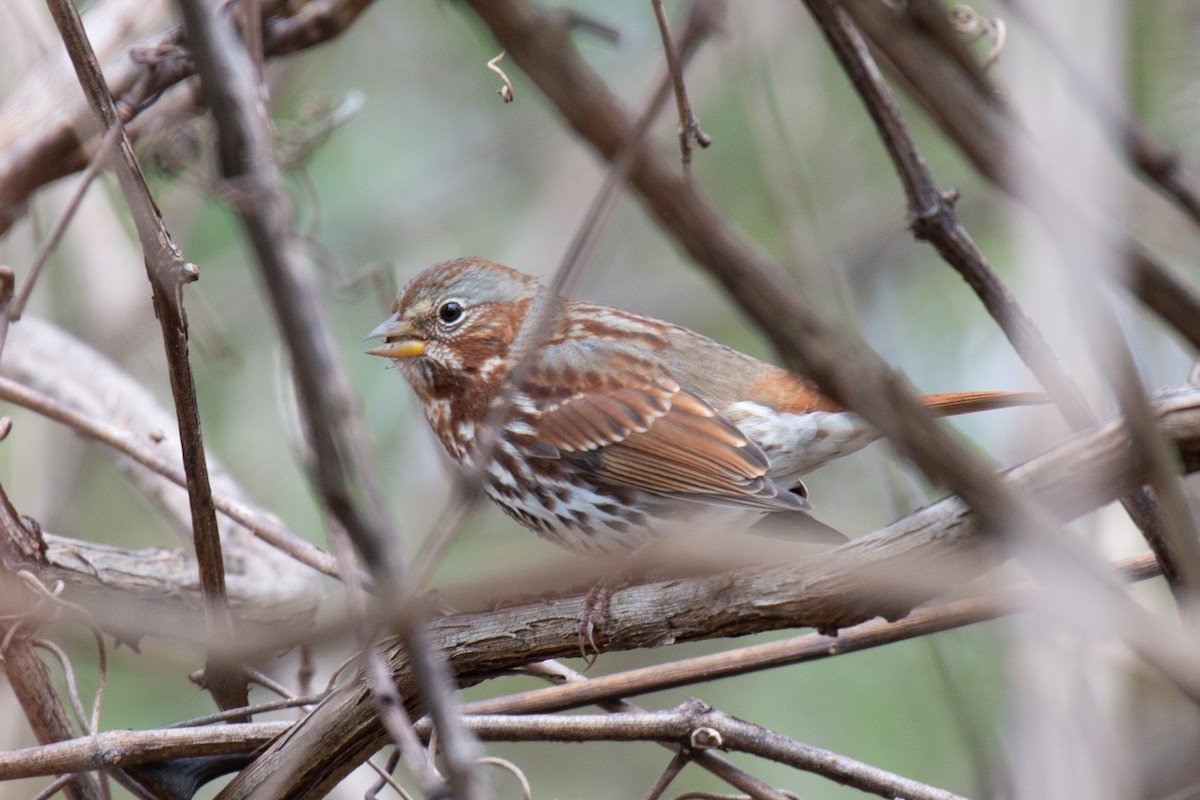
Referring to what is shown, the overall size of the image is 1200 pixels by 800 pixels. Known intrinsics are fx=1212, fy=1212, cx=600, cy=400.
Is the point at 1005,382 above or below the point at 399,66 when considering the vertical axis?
below

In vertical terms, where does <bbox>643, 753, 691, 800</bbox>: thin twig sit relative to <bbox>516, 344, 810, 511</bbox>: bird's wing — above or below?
below

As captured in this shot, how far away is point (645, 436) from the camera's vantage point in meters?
3.50

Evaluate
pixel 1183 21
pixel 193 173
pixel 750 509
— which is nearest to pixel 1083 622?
pixel 750 509

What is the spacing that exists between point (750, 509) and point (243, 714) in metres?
1.49

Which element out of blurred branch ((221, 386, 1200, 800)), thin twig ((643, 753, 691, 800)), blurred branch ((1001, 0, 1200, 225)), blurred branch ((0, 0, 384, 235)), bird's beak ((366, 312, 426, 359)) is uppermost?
blurred branch ((0, 0, 384, 235))

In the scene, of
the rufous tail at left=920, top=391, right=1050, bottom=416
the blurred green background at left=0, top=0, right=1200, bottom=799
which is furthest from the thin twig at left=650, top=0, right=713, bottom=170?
the rufous tail at left=920, top=391, right=1050, bottom=416

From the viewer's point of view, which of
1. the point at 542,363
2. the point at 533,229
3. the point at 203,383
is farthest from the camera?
the point at 533,229

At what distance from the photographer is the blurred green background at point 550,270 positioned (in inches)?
164

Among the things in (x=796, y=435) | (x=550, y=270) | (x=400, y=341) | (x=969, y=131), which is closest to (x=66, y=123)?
(x=400, y=341)

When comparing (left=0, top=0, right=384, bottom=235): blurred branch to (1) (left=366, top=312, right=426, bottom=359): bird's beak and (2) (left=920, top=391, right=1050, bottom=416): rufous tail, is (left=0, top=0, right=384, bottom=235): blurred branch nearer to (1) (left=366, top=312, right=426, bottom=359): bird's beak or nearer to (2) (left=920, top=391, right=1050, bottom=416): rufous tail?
(1) (left=366, top=312, right=426, bottom=359): bird's beak

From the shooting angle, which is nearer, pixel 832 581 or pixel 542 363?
pixel 832 581

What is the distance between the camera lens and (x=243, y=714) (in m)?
2.48

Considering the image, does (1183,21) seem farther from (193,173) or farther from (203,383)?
(203,383)

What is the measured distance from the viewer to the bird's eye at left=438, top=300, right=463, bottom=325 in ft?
12.3
